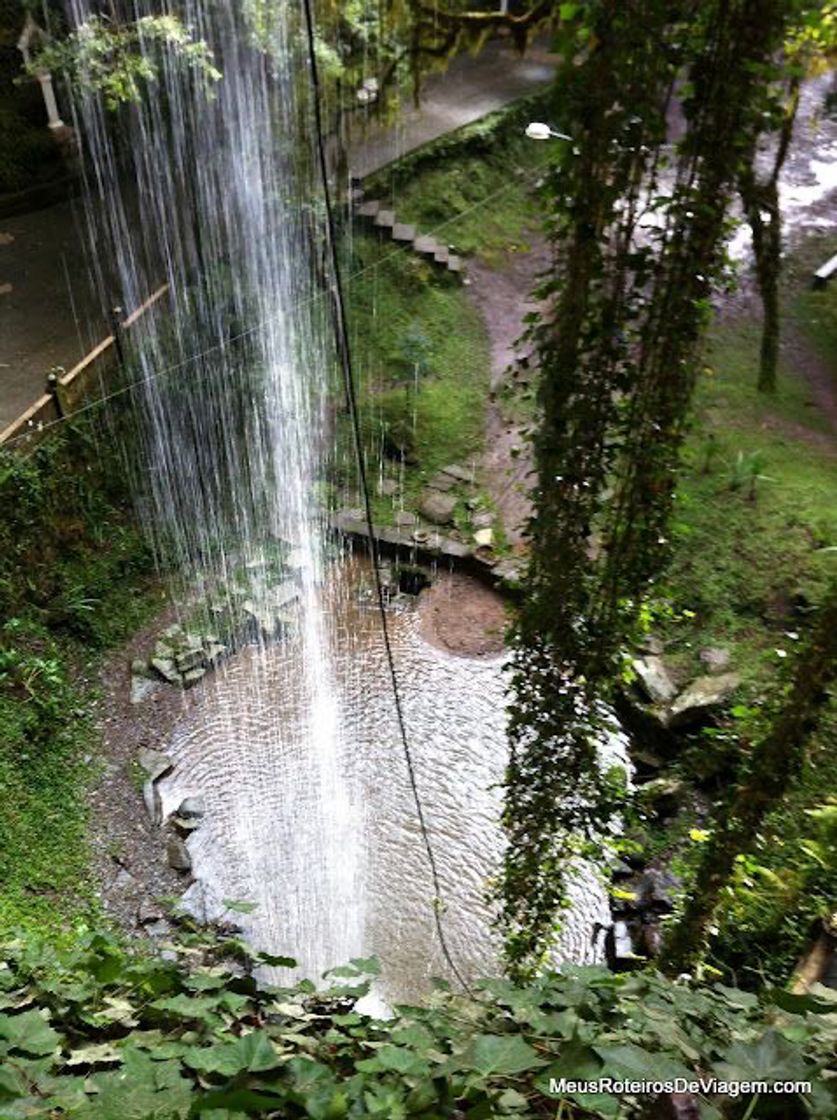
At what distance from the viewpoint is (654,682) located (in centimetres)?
593

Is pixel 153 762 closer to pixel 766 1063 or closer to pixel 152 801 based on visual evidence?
pixel 152 801

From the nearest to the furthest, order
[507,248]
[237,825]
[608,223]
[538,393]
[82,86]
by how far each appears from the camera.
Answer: [608,223]
[538,393]
[237,825]
[82,86]
[507,248]

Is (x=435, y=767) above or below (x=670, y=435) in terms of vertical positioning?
below

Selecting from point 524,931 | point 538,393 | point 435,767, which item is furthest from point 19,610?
point 538,393

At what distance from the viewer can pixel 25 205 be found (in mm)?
8836

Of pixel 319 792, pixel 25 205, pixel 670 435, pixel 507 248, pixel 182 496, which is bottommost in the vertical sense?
pixel 319 792

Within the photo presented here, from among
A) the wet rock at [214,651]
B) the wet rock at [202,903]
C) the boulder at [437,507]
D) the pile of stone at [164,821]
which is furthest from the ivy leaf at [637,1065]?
the boulder at [437,507]

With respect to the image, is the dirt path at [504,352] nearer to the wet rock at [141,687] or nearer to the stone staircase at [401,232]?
the stone staircase at [401,232]

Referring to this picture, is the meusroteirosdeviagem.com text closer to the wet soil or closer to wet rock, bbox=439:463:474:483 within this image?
the wet soil

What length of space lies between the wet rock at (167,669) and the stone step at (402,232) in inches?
201

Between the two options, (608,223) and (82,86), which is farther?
(82,86)

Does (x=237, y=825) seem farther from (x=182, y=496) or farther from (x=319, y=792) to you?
(x=182, y=496)

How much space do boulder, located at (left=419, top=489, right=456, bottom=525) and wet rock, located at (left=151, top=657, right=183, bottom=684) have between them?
238cm

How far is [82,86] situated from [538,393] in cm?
654
